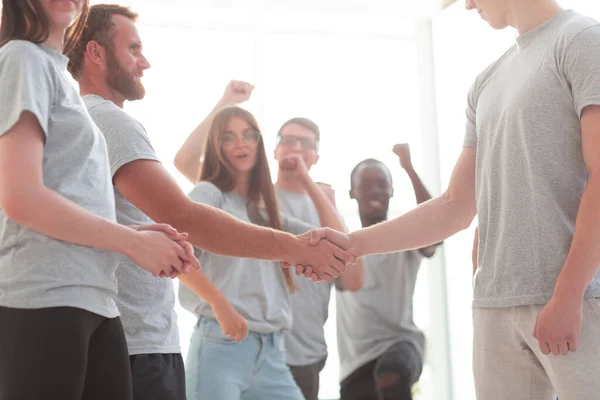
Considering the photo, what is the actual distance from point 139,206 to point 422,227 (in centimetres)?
63

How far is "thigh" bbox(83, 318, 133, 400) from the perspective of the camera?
1.21m

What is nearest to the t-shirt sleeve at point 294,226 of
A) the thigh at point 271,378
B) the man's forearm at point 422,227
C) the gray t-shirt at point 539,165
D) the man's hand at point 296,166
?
the man's hand at point 296,166

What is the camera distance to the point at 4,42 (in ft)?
4.15

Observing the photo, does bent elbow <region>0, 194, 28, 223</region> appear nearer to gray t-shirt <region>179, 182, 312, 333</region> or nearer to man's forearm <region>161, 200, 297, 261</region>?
man's forearm <region>161, 200, 297, 261</region>

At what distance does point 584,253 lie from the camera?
4.07ft

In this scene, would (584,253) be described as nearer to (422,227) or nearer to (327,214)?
(422,227)

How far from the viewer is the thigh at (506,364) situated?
Result: 1.35m

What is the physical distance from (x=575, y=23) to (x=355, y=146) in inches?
117

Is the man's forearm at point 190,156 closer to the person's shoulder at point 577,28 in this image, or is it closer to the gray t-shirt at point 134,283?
the gray t-shirt at point 134,283

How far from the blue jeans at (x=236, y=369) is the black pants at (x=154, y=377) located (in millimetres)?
658

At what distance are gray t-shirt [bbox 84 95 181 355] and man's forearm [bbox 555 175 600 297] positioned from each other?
2.58 ft

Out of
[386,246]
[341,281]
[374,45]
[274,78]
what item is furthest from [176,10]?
[386,246]

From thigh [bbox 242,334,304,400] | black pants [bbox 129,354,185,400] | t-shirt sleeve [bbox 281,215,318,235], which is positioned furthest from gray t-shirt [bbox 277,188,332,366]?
black pants [bbox 129,354,185,400]

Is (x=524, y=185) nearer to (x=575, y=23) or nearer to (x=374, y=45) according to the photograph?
(x=575, y=23)
